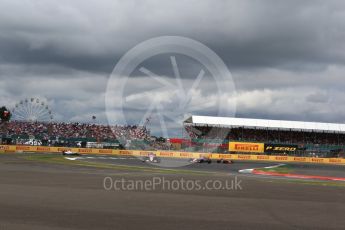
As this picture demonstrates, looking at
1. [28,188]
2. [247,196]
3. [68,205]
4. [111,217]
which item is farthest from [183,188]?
[111,217]

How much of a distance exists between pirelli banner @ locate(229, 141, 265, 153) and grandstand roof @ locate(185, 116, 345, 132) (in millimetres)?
12422

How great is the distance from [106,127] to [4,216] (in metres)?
102

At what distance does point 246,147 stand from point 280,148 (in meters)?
8.10

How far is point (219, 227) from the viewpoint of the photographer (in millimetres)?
10914

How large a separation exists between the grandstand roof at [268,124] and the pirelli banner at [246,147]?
1242 centimetres

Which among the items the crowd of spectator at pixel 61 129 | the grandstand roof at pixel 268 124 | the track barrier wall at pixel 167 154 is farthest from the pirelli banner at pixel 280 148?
the crowd of spectator at pixel 61 129

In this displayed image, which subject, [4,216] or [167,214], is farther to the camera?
[167,214]

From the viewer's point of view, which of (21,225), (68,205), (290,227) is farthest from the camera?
(68,205)

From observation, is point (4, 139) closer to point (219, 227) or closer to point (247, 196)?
point (247, 196)

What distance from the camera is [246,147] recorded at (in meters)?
91.6

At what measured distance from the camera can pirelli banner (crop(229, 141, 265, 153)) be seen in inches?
3585

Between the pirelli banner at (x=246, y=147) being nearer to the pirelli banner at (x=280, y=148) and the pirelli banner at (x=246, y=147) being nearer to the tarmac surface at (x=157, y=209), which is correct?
the pirelli banner at (x=280, y=148)

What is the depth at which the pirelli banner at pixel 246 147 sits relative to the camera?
91.1 meters

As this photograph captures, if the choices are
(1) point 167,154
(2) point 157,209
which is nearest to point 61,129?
(1) point 167,154
